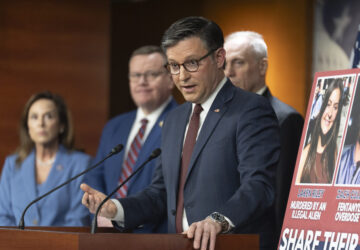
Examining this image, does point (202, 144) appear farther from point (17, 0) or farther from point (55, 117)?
point (17, 0)

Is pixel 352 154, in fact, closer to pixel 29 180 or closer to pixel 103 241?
pixel 103 241

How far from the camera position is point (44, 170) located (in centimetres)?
517

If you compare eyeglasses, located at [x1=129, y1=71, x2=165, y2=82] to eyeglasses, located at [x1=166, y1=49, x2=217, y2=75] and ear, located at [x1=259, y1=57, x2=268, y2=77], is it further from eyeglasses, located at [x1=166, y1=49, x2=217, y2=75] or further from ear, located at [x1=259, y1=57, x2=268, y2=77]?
eyeglasses, located at [x1=166, y1=49, x2=217, y2=75]

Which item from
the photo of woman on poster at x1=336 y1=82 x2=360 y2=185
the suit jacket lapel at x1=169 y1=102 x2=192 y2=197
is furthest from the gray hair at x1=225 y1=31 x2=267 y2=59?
the photo of woman on poster at x1=336 y1=82 x2=360 y2=185

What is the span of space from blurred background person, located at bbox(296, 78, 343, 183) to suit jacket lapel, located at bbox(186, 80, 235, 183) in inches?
17.3

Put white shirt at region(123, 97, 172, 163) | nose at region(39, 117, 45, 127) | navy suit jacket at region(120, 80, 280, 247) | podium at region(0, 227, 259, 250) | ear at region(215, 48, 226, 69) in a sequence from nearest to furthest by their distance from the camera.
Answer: podium at region(0, 227, 259, 250), navy suit jacket at region(120, 80, 280, 247), ear at region(215, 48, 226, 69), white shirt at region(123, 97, 172, 163), nose at region(39, 117, 45, 127)

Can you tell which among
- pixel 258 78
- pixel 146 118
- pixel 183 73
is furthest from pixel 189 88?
pixel 146 118

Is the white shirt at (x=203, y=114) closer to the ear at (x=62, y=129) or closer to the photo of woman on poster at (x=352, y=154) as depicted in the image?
the photo of woman on poster at (x=352, y=154)

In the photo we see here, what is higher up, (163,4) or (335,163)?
(163,4)

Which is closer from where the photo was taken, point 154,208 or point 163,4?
point 154,208

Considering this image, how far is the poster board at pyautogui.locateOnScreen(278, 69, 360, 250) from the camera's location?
8.03ft

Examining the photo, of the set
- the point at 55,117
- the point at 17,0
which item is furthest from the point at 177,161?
the point at 17,0

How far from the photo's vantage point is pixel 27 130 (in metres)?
5.28

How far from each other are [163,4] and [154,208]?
5.82m
